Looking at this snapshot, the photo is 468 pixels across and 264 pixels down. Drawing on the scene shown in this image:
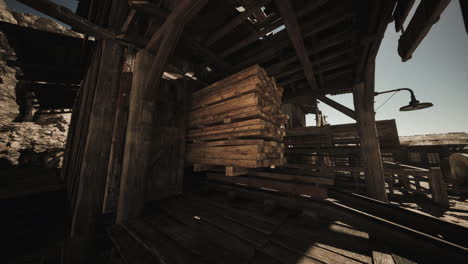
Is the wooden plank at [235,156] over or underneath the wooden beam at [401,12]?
underneath

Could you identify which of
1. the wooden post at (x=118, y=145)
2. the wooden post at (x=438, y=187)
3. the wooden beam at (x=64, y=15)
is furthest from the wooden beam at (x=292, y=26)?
the wooden post at (x=438, y=187)

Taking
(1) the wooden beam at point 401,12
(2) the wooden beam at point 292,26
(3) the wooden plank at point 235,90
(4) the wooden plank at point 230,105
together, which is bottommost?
(4) the wooden plank at point 230,105

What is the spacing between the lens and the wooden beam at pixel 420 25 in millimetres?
1672

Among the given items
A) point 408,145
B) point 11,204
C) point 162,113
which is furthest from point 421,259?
point 408,145

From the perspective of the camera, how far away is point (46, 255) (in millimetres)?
2828

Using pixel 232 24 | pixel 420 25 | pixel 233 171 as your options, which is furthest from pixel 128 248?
pixel 420 25

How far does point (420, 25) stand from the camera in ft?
6.28

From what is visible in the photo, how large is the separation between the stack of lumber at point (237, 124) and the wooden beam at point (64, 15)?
7.45 ft

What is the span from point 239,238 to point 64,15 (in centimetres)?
446

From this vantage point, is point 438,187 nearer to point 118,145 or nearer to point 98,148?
point 118,145

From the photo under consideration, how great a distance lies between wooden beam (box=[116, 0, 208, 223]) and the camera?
8.20 ft

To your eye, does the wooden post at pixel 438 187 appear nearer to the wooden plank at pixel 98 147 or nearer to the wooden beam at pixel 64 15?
the wooden plank at pixel 98 147

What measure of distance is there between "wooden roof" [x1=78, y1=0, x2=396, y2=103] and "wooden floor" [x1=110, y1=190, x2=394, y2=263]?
3.38m

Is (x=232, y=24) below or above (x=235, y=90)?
above
